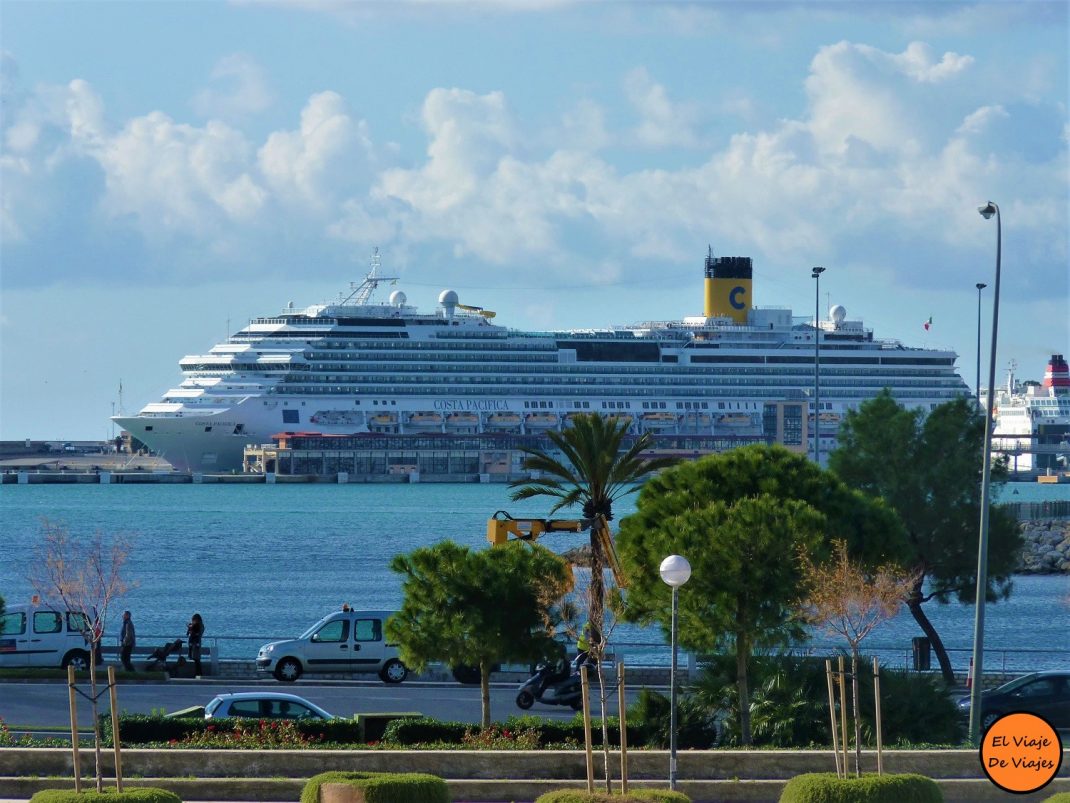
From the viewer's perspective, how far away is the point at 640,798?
1305cm

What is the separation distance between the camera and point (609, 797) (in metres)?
13.0

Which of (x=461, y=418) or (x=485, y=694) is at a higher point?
(x=461, y=418)

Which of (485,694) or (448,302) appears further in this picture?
(448,302)

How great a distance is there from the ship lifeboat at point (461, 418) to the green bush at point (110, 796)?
10962 cm

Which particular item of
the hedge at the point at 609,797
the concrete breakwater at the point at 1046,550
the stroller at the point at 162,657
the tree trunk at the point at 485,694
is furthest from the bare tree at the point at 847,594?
the concrete breakwater at the point at 1046,550

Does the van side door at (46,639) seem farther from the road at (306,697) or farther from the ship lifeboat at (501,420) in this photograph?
the ship lifeboat at (501,420)

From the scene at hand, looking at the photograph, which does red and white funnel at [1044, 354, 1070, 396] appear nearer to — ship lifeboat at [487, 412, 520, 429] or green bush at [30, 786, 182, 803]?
ship lifeboat at [487, 412, 520, 429]

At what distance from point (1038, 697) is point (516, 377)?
339 ft

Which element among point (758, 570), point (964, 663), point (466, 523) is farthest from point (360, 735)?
point (466, 523)

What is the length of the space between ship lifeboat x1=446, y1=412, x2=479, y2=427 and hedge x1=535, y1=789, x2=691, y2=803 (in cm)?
10933

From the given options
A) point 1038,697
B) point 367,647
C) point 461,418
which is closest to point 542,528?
point 367,647

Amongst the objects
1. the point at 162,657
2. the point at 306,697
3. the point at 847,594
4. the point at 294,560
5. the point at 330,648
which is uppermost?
the point at 847,594

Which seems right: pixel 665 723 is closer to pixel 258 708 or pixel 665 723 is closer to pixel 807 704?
pixel 807 704

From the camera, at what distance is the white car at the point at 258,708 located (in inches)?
745
